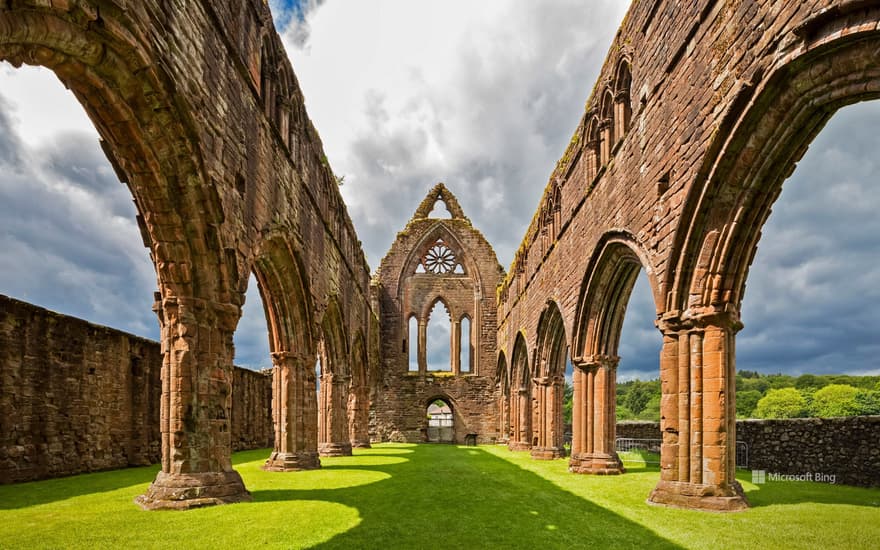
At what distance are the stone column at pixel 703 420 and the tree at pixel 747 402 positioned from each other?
4124 cm

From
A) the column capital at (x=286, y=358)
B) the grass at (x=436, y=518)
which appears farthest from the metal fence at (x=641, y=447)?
the column capital at (x=286, y=358)

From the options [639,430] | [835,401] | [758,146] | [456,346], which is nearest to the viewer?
[758,146]

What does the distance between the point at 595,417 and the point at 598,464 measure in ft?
2.84

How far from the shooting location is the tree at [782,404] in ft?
122

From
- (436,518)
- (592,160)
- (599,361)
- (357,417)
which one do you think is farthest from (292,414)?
(357,417)

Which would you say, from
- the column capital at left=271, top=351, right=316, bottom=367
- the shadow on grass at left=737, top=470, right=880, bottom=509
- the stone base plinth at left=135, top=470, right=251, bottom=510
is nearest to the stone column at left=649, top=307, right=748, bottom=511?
the shadow on grass at left=737, top=470, right=880, bottom=509

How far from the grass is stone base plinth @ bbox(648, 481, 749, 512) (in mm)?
157

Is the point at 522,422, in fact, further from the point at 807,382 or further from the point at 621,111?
the point at 807,382

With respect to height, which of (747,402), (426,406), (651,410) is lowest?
(651,410)

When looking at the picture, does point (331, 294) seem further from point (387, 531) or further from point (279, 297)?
point (387, 531)

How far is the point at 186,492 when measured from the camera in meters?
6.24

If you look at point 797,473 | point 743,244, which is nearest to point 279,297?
point 743,244

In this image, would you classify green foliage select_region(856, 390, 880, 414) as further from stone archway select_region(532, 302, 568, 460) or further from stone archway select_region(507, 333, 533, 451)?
stone archway select_region(532, 302, 568, 460)

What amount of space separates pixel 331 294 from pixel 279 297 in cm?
352
